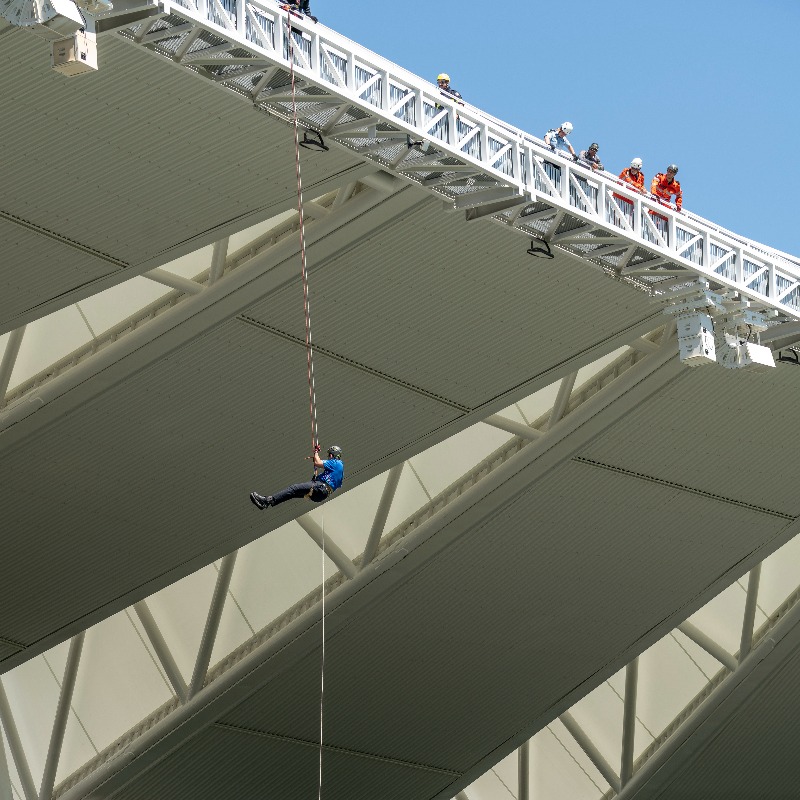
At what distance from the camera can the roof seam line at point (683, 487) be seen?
32.2 metres

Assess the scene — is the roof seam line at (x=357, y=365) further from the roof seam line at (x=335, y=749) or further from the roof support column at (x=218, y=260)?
the roof seam line at (x=335, y=749)

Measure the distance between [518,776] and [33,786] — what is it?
14.4 m

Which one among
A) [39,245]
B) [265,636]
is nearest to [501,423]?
[265,636]

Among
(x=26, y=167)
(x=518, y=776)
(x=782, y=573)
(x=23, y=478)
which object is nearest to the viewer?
(x=26, y=167)

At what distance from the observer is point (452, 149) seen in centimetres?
2367

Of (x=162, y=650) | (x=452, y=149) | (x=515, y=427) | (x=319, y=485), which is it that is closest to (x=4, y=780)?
(x=162, y=650)

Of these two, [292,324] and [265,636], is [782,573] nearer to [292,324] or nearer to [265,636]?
[265,636]

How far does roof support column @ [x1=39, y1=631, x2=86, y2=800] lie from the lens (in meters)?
35.8

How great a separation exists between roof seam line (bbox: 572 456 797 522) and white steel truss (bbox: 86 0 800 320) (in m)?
5.40

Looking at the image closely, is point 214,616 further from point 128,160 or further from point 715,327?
point 128,160

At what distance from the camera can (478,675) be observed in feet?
122

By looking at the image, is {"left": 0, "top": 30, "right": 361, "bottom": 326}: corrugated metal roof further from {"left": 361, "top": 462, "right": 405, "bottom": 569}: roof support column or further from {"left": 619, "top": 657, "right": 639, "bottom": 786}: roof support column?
{"left": 619, "top": 657, "right": 639, "bottom": 786}: roof support column

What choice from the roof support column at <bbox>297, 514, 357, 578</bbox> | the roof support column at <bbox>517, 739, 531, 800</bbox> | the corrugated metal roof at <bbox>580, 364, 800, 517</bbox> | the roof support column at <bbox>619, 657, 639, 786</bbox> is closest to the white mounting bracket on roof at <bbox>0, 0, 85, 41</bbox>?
the corrugated metal roof at <bbox>580, 364, 800, 517</bbox>

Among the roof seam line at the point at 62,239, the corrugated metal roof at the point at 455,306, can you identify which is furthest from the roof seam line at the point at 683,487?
the roof seam line at the point at 62,239
